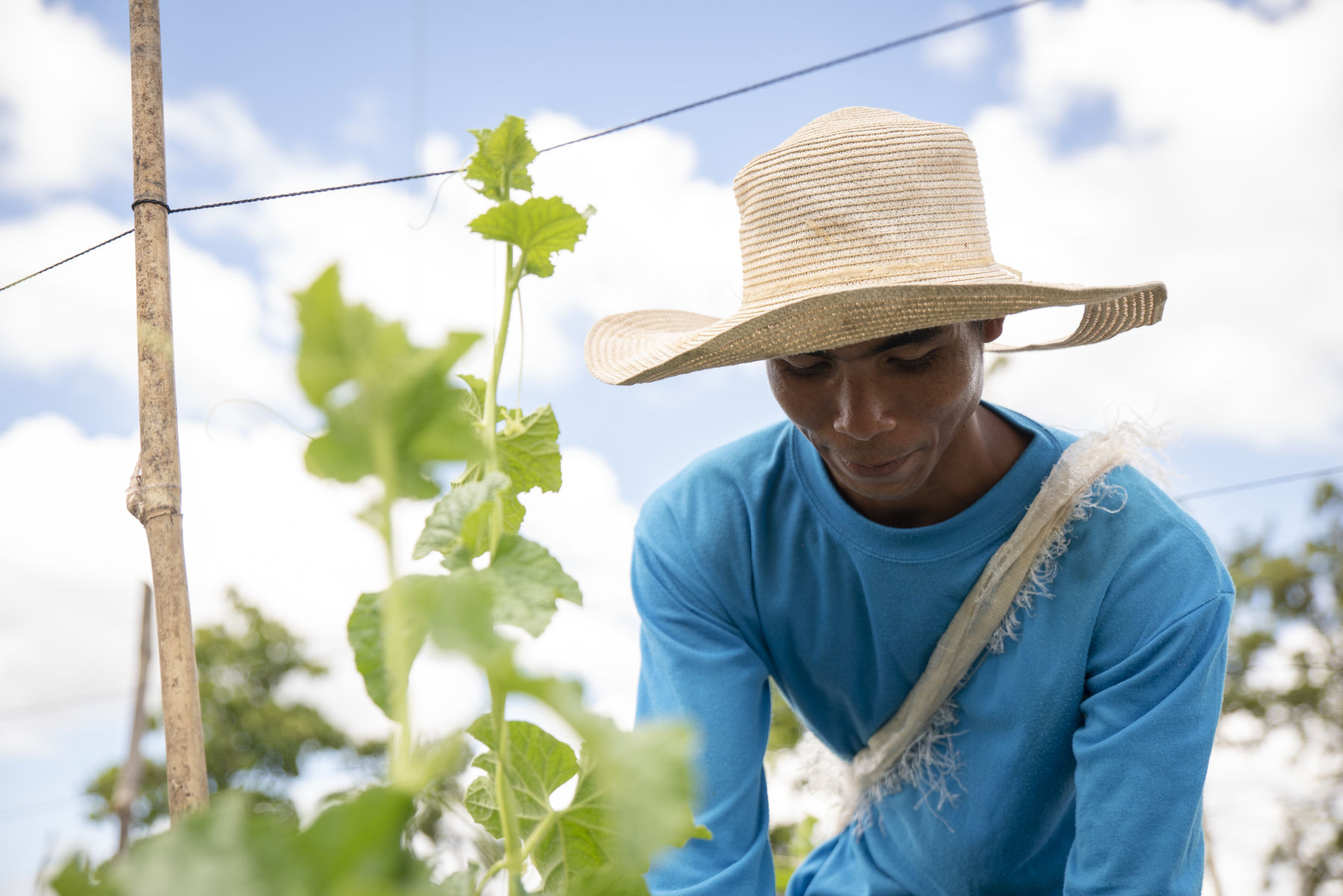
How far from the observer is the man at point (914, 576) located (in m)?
1.39

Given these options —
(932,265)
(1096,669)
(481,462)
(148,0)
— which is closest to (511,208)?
(481,462)

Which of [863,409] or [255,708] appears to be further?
[255,708]

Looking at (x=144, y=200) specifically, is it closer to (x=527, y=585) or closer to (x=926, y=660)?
(x=527, y=585)

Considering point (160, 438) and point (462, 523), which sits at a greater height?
point (160, 438)

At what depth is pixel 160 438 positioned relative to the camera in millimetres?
817

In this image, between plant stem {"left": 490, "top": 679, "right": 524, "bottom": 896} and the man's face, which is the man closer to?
the man's face

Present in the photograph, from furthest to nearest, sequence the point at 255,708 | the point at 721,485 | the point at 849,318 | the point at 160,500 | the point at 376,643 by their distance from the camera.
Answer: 1. the point at 255,708
2. the point at 721,485
3. the point at 849,318
4. the point at 160,500
5. the point at 376,643

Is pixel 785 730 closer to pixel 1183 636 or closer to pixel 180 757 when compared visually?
pixel 1183 636

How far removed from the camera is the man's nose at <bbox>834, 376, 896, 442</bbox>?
136cm

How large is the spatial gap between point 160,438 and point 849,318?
78cm

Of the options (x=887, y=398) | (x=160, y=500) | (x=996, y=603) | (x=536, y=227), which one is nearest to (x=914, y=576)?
(x=996, y=603)

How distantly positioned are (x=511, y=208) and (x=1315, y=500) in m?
17.0

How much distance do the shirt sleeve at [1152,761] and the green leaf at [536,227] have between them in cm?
122

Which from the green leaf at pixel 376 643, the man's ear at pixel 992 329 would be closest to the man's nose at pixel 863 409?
the man's ear at pixel 992 329
